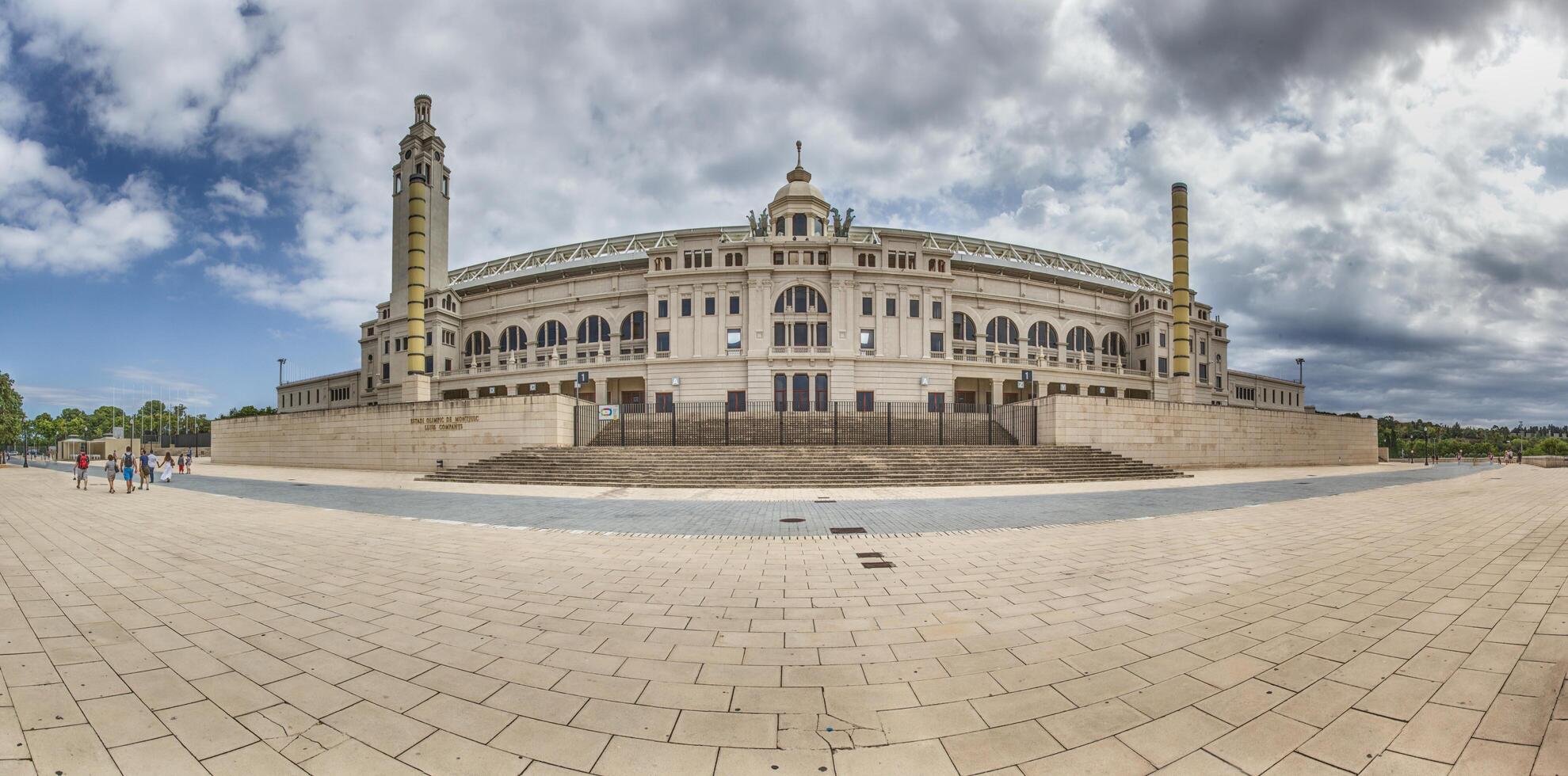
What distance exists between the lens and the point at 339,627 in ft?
17.2

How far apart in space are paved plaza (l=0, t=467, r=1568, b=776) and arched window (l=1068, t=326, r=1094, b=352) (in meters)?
49.0

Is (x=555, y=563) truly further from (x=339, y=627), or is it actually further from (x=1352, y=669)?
(x=1352, y=669)

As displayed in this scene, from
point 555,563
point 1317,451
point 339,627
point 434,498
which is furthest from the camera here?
point 1317,451

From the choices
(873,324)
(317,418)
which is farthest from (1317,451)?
(317,418)

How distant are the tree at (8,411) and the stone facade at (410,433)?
23.8m

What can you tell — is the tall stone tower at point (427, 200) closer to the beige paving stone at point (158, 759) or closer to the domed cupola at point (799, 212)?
the domed cupola at point (799, 212)

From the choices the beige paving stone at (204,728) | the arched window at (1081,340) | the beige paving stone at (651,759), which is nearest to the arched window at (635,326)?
the arched window at (1081,340)

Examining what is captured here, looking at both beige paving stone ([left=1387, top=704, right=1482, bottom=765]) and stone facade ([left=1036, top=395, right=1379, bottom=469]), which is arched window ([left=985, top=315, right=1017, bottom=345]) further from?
beige paving stone ([left=1387, top=704, right=1482, bottom=765])

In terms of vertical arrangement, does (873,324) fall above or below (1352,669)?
above

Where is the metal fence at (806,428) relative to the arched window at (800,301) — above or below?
below

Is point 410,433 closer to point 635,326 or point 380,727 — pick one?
point 635,326

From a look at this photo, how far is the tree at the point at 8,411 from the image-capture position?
4275 centimetres

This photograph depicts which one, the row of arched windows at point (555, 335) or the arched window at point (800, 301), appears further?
the row of arched windows at point (555, 335)

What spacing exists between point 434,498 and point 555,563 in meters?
11.1
